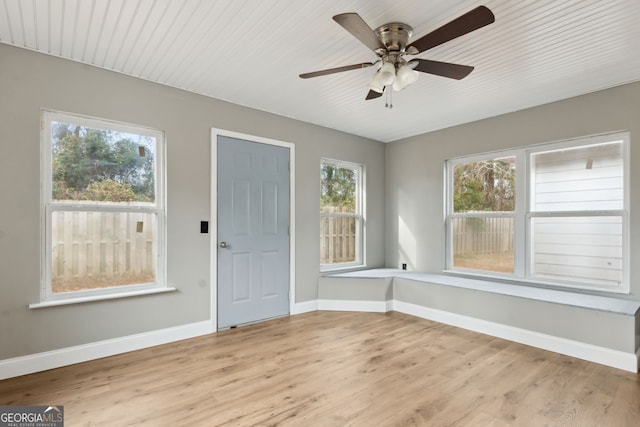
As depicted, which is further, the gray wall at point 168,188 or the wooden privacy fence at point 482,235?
the wooden privacy fence at point 482,235

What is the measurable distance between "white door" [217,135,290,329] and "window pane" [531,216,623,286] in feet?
9.86

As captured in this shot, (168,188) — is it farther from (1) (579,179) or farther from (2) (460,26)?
(1) (579,179)

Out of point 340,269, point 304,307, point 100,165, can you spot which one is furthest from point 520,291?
point 100,165

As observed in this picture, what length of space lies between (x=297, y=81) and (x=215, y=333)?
8.96ft

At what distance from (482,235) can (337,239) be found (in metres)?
1.96

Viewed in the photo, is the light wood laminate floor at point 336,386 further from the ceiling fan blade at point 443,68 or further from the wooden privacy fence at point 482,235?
the ceiling fan blade at point 443,68

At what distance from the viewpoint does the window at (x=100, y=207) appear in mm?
2779

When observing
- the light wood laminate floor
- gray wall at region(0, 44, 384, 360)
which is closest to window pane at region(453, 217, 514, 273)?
the light wood laminate floor

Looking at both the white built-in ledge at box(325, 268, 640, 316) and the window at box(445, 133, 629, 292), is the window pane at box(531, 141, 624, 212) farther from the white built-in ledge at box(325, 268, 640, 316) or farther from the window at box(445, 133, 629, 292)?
the white built-in ledge at box(325, 268, 640, 316)

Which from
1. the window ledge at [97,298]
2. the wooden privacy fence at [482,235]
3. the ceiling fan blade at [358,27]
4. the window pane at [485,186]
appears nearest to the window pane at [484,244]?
the wooden privacy fence at [482,235]

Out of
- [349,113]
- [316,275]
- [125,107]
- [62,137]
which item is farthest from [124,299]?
[349,113]

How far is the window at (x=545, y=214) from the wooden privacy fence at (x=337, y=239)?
140 centimetres

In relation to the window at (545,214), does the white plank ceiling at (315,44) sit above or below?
above

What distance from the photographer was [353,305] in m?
4.47
